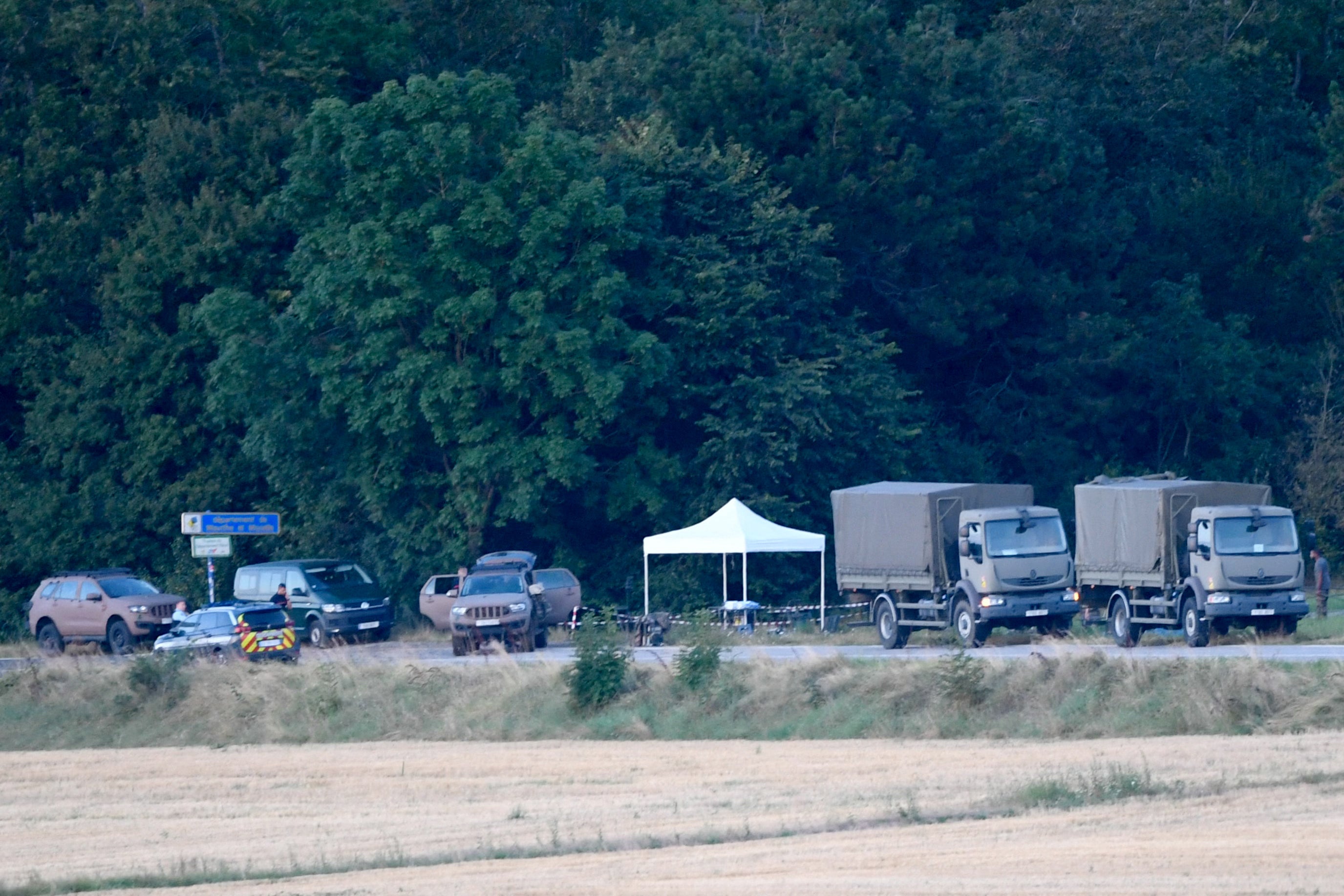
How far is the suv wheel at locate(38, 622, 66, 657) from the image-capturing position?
4234cm

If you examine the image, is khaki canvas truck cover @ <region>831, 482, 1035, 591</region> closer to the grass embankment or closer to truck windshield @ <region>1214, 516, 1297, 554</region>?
truck windshield @ <region>1214, 516, 1297, 554</region>

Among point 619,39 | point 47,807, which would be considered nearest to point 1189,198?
point 619,39

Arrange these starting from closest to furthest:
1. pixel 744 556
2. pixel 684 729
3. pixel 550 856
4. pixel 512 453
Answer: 1. pixel 550 856
2. pixel 684 729
3. pixel 744 556
4. pixel 512 453

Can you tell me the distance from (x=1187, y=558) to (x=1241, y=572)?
44.1 inches

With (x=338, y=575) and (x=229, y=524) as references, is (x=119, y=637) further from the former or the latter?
(x=338, y=575)

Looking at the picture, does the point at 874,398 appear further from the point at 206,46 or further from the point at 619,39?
the point at 206,46

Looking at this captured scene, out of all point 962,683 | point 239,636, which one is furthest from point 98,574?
point 962,683

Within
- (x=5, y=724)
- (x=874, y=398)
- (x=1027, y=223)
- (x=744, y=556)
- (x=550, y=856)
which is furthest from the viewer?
(x=1027, y=223)

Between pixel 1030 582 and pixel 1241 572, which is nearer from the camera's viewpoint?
pixel 1241 572

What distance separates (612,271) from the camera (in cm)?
4494

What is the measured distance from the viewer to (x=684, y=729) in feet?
84.6

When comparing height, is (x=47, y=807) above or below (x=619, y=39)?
below

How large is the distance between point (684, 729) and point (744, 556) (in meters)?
14.5

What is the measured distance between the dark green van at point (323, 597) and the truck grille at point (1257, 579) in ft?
66.1
